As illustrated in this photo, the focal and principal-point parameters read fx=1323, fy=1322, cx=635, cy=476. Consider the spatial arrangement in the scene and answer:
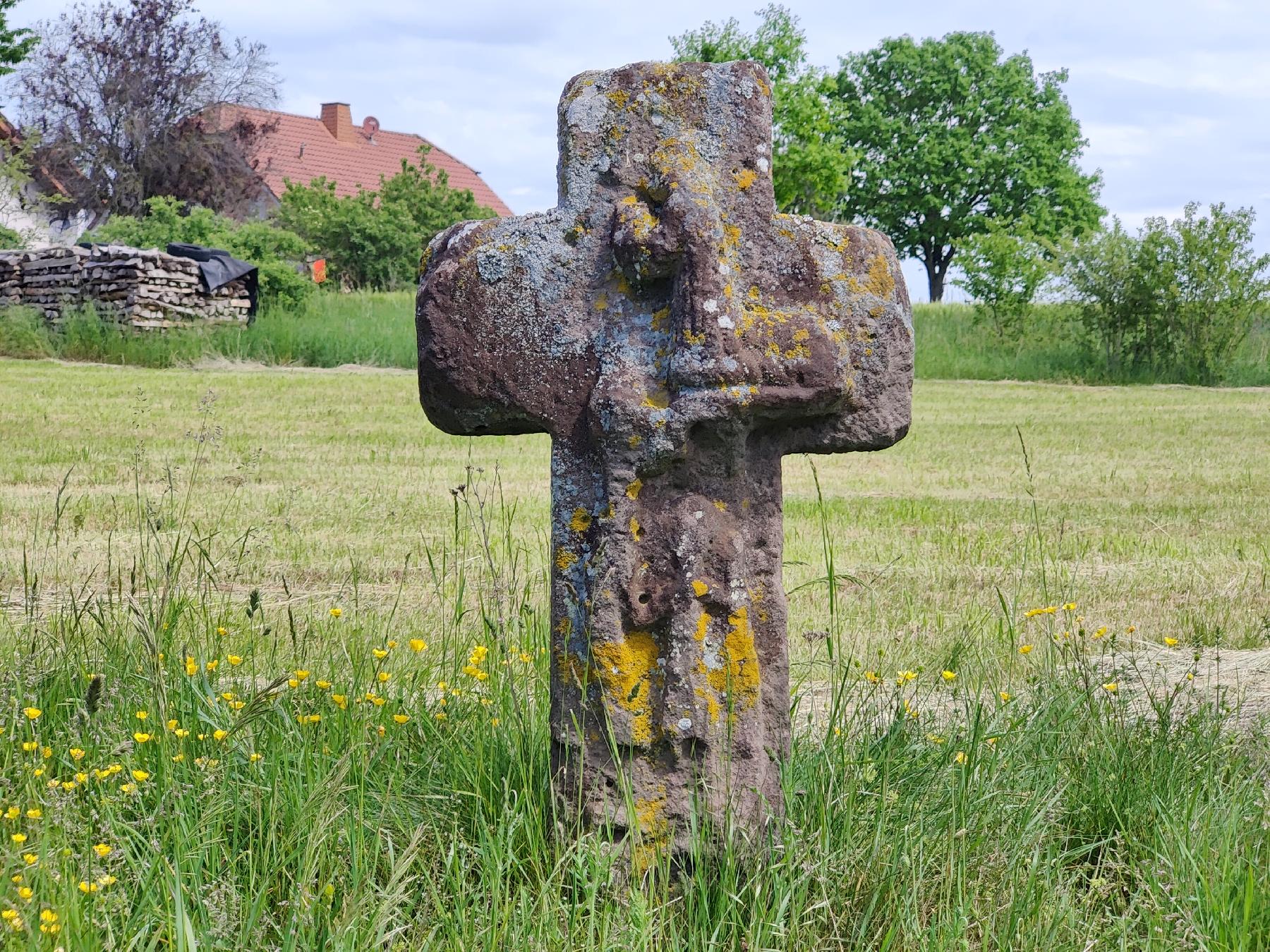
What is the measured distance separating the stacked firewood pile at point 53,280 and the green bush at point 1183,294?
17643 millimetres

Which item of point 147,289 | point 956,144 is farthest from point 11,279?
point 956,144

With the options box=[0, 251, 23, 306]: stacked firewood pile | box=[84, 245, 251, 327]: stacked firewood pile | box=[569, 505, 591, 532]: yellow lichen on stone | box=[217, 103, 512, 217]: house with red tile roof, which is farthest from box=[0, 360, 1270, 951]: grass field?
box=[217, 103, 512, 217]: house with red tile roof

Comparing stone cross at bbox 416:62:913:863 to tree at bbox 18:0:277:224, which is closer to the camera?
stone cross at bbox 416:62:913:863

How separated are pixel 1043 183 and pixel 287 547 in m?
51.5

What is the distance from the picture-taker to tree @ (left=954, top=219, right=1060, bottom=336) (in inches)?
1062

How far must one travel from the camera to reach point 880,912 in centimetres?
267

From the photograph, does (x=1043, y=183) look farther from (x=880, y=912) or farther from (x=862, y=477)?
(x=880, y=912)

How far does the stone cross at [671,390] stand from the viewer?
279 cm

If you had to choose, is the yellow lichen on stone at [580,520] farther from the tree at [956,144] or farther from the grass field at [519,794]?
the tree at [956,144]

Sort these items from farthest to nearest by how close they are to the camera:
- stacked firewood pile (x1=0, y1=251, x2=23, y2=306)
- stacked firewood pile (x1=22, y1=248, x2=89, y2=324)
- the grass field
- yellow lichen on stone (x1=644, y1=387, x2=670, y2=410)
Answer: stacked firewood pile (x1=0, y1=251, x2=23, y2=306) < stacked firewood pile (x1=22, y1=248, x2=89, y2=324) < yellow lichen on stone (x1=644, y1=387, x2=670, y2=410) < the grass field

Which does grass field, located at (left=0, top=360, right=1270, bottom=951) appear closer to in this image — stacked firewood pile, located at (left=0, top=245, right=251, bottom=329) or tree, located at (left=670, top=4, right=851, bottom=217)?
stacked firewood pile, located at (left=0, top=245, right=251, bottom=329)

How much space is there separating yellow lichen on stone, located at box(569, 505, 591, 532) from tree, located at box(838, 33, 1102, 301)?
51.7 metres

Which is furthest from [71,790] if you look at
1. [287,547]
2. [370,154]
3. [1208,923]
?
[370,154]

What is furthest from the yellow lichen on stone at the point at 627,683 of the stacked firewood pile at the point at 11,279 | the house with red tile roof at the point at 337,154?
the house with red tile roof at the point at 337,154
